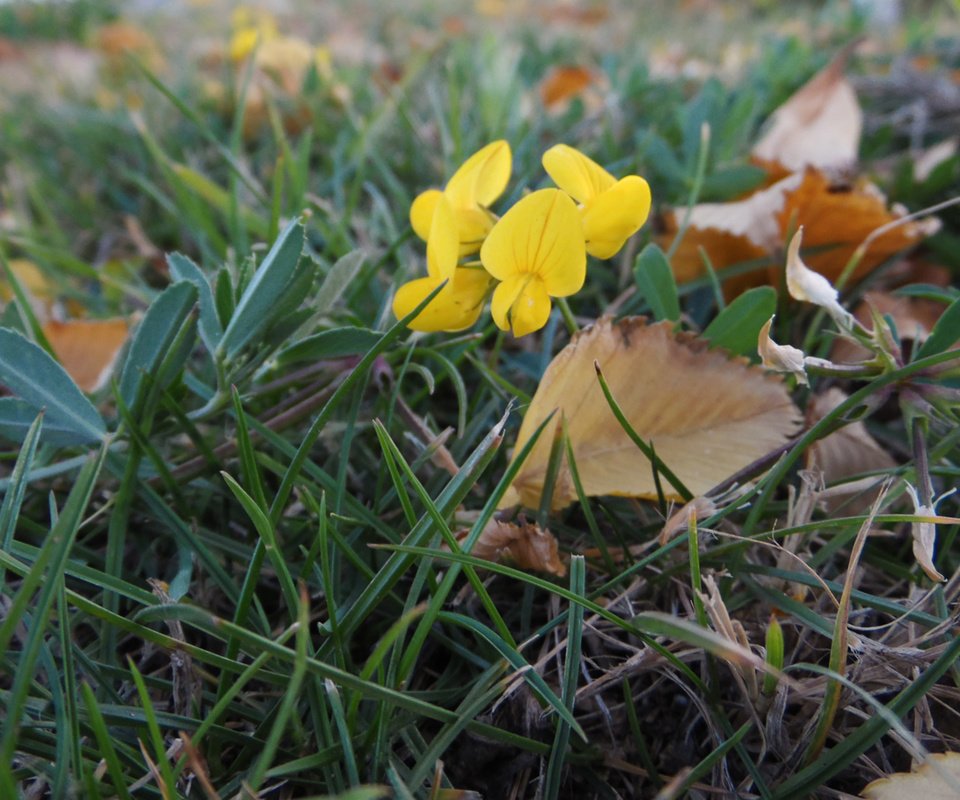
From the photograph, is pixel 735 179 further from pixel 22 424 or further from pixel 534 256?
pixel 22 424

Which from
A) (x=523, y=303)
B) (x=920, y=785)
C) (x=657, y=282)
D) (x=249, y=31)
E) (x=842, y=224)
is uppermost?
(x=249, y=31)

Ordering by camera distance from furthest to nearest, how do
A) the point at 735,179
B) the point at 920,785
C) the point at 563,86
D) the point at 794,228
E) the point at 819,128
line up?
the point at 563,86 < the point at 819,128 < the point at 735,179 < the point at 794,228 < the point at 920,785

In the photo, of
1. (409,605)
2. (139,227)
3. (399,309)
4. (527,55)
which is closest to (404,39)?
(527,55)

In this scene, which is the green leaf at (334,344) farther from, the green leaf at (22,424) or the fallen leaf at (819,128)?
the fallen leaf at (819,128)

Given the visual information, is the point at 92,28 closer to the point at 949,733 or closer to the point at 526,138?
the point at 526,138

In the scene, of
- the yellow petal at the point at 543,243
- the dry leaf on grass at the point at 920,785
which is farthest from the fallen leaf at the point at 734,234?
the dry leaf on grass at the point at 920,785

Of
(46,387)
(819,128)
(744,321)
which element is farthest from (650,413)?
(819,128)
